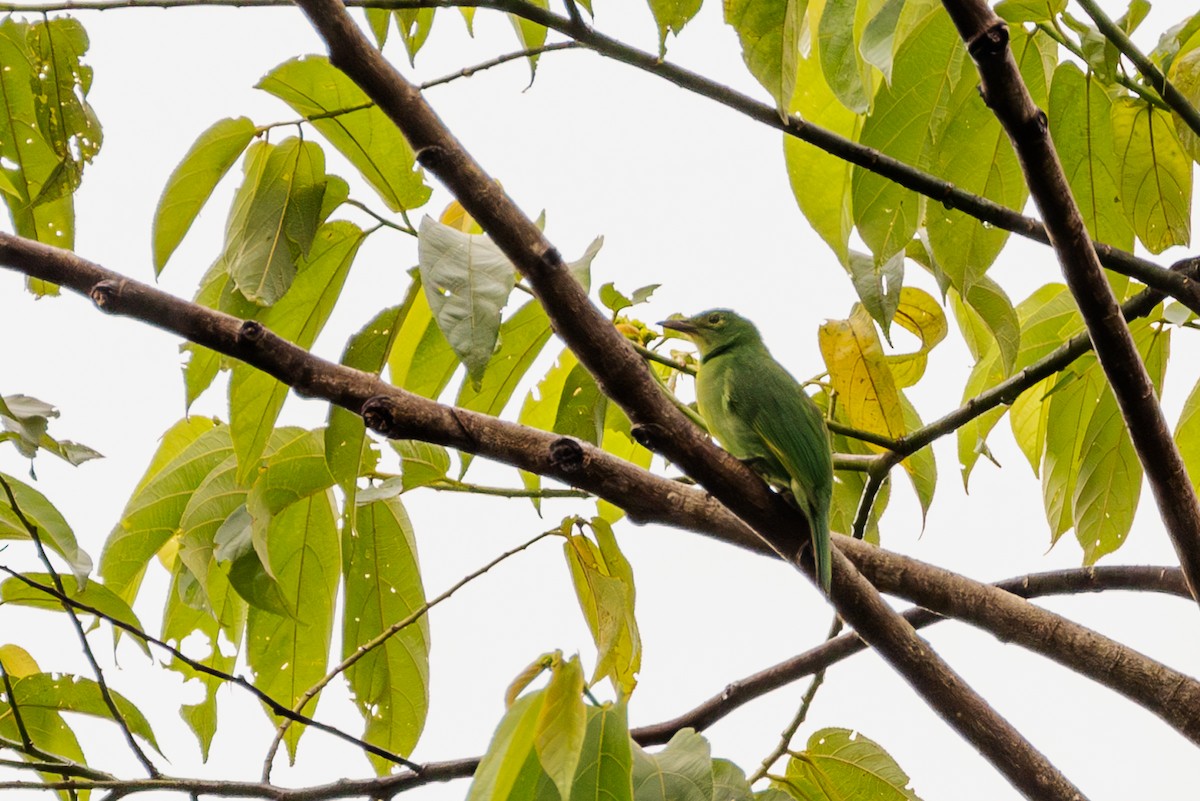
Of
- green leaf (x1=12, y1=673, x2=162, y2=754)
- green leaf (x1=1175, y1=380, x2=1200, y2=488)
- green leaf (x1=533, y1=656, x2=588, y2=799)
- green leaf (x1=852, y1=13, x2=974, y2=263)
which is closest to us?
green leaf (x1=533, y1=656, x2=588, y2=799)

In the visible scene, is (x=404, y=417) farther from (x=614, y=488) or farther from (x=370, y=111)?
(x=370, y=111)

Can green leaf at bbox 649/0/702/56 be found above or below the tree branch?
above

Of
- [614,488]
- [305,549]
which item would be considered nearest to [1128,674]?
[614,488]

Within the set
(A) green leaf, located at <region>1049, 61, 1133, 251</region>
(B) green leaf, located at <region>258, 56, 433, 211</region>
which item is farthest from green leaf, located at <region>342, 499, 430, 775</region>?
(A) green leaf, located at <region>1049, 61, 1133, 251</region>

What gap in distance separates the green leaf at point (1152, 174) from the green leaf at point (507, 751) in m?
1.37

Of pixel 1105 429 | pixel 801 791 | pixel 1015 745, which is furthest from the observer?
pixel 1105 429

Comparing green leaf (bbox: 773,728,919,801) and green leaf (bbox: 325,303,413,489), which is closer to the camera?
green leaf (bbox: 325,303,413,489)

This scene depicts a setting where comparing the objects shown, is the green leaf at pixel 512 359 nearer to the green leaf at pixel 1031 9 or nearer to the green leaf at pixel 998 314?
the green leaf at pixel 998 314

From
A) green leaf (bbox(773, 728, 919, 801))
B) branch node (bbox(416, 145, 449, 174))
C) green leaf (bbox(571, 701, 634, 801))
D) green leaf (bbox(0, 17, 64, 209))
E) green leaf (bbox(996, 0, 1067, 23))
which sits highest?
green leaf (bbox(0, 17, 64, 209))

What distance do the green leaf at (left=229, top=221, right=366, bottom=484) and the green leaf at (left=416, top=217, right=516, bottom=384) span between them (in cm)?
53

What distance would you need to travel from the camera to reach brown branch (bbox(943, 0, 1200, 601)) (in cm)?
131

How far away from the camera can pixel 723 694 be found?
242 centimetres

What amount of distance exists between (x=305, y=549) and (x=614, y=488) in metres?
1.04

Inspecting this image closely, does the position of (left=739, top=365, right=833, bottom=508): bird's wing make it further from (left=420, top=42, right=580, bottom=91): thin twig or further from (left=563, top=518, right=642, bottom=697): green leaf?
(left=420, top=42, right=580, bottom=91): thin twig
